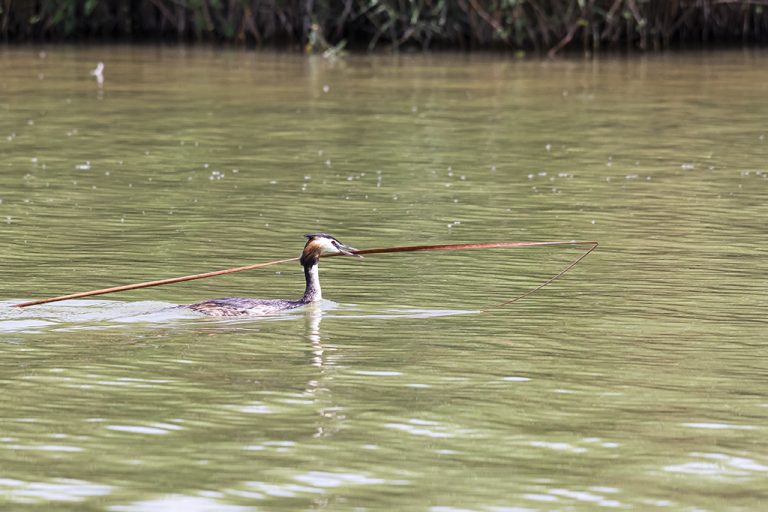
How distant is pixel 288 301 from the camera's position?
27.8 ft

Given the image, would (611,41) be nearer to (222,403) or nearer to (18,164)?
(18,164)

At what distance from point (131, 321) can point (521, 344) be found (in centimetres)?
196

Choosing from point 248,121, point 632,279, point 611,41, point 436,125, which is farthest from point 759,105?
point 632,279

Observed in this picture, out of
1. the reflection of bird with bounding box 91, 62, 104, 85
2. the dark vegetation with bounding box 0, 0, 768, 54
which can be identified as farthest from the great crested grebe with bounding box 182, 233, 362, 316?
the dark vegetation with bounding box 0, 0, 768, 54

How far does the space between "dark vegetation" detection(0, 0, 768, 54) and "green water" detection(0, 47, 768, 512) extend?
22.5 ft

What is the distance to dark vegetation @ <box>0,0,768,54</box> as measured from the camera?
81.4 feet

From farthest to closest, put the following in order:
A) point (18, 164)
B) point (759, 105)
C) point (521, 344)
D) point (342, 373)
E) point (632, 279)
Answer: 1. point (759, 105)
2. point (18, 164)
3. point (632, 279)
4. point (521, 344)
5. point (342, 373)

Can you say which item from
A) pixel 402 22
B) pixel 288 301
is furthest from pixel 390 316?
pixel 402 22

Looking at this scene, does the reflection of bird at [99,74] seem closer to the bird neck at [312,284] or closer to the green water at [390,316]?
the green water at [390,316]

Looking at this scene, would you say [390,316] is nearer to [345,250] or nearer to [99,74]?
[345,250]

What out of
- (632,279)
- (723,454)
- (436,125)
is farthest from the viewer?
(436,125)

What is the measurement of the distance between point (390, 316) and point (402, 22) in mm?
18287

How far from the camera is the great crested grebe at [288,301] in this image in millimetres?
8141

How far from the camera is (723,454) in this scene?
5750 millimetres
